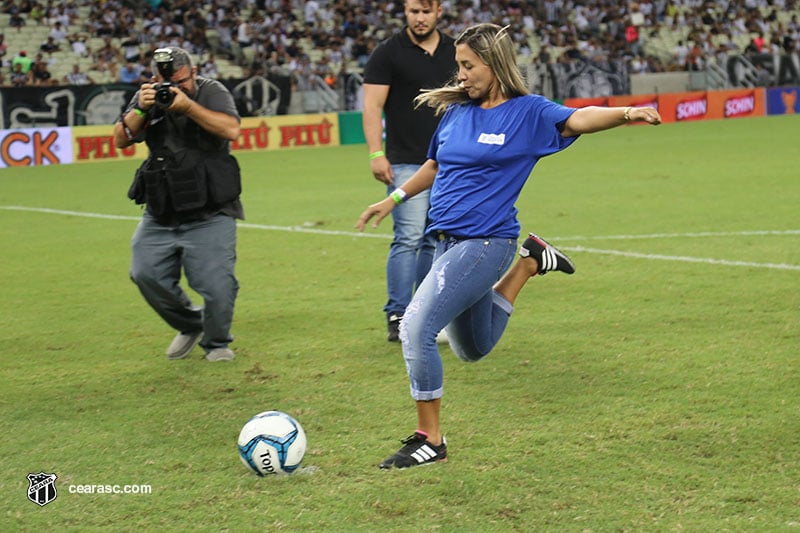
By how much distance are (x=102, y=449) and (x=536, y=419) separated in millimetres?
2105

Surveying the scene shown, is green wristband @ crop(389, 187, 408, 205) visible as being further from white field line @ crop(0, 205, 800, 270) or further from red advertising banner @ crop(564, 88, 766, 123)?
red advertising banner @ crop(564, 88, 766, 123)

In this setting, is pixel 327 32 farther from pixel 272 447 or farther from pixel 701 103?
pixel 272 447

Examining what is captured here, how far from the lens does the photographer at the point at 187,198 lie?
690 centimetres

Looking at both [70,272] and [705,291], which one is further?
[70,272]

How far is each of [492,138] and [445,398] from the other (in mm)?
1609

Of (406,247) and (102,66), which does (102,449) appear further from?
(102,66)

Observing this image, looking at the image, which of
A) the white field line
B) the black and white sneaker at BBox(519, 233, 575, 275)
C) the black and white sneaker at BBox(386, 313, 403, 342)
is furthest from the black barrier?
the black and white sneaker at BBox(519, 233, 575, 275)

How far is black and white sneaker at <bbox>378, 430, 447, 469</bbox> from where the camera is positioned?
4.97 metres

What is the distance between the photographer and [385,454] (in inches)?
205

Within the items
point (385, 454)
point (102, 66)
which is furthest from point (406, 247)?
point (102, 66)

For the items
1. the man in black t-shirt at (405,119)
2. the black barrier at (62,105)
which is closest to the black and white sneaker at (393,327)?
the man in black t-shirt at (405,119)

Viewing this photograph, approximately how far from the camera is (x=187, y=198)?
22.6ft

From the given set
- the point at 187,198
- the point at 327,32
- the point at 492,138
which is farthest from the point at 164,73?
the point at 327,32

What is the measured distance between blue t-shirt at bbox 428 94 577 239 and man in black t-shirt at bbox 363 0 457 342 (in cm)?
225
